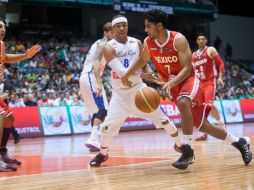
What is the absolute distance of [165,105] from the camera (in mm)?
17516

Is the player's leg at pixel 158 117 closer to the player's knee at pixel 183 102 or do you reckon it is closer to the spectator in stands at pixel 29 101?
the player's knee at pixel 183 102

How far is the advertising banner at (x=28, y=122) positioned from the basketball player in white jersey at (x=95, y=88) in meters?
5.40

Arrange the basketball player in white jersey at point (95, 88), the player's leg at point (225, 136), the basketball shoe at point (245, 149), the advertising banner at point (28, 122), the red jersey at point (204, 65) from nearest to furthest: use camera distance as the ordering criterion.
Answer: the basketball shoe at point (245, 149)
the player's leg at point (225, 136)
the basketball player in white jersey at point (95, 88)
the red jersey at point (204, 65)
the advertising banner at point (28, 122)

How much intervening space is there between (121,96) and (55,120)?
8.57m

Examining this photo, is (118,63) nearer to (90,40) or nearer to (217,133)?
(217,133)

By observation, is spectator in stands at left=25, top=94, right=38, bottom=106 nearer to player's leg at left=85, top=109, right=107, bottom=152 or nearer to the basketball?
player's leg at left=85, top=109, right=107, bottom=152

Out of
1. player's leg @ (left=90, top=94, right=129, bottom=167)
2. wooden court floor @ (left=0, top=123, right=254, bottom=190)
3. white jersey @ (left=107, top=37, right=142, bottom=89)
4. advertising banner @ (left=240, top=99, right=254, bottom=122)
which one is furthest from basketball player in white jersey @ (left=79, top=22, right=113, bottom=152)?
advertising banner @ (left=240, top=99, right=254, bottom=122)

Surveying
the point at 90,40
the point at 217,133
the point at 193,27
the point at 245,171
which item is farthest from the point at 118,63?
the point at 193,27

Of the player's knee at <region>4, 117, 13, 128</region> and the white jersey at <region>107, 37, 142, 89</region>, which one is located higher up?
the white jersey at <region>107, 37, 142, 89</region>

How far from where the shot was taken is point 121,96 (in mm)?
6621

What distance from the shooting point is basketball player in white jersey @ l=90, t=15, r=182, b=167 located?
21.3 ft

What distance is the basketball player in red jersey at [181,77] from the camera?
5836 mm

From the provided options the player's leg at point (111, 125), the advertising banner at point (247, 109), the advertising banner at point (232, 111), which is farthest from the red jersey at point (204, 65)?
the advertising banner at point (247, 109)

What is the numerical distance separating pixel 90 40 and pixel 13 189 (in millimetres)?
21689
